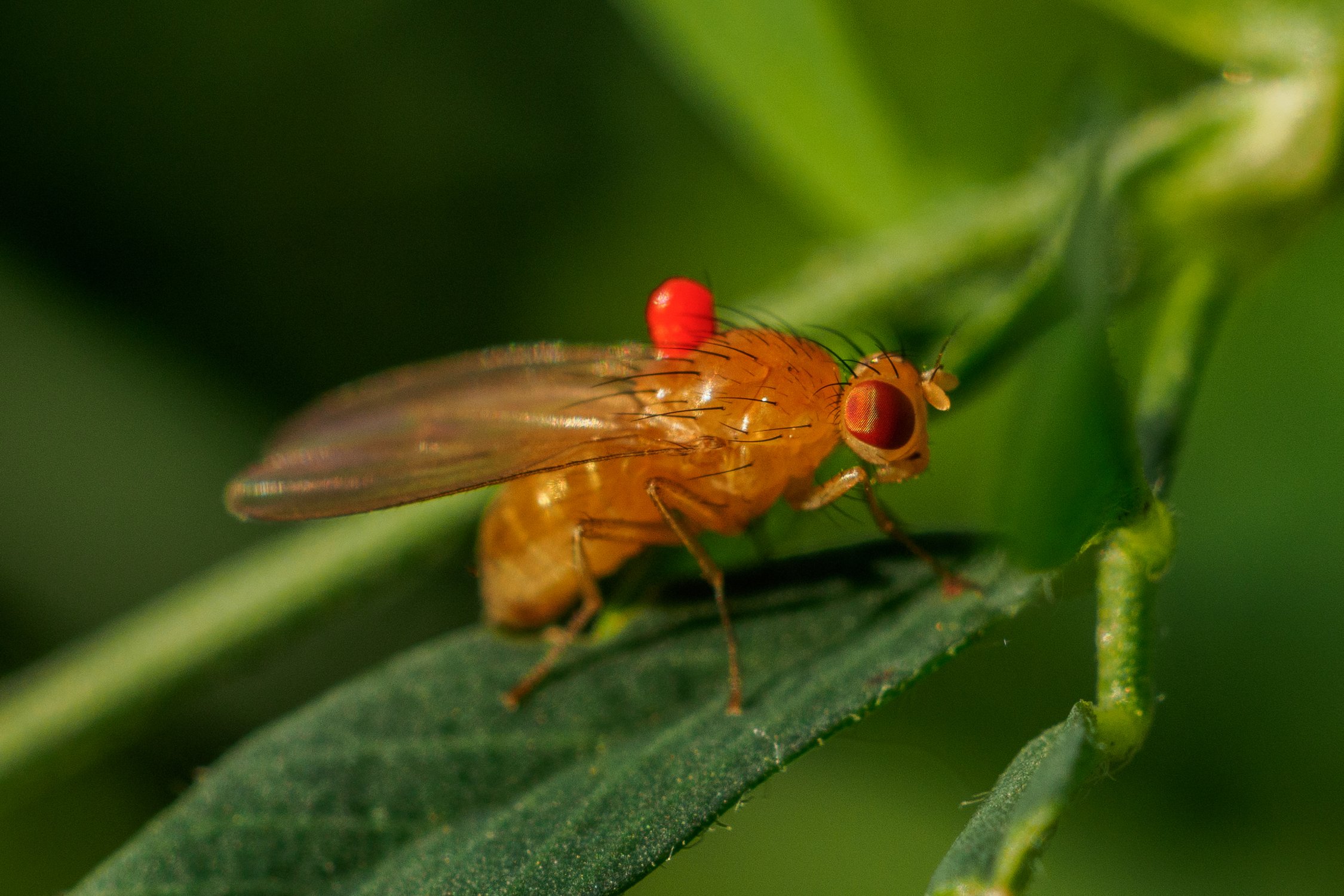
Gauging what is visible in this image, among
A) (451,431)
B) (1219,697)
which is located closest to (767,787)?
(451,431)

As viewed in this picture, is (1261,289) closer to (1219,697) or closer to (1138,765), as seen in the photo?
(1219,697)

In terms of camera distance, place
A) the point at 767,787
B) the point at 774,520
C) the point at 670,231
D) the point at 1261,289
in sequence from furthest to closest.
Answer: the point at 670,231, the point at 1261,289, the point at 774,520, the point at 767,787

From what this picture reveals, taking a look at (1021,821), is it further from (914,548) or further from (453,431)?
(453,431)

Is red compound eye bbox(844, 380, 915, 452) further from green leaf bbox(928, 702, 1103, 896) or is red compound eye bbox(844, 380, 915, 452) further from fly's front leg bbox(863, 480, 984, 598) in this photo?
green leaf bbox(928, 702, 1103, 896)

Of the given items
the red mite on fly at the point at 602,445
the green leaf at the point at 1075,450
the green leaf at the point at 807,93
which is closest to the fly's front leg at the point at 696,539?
the red mite on fly at the point at 602,445

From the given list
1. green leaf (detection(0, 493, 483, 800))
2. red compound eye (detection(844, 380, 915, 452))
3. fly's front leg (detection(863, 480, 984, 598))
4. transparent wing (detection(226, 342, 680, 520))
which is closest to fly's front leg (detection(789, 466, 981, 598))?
fly's front leg (detection(863, 480, 984, 598))

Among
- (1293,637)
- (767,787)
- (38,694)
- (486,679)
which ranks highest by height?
(38,694)
